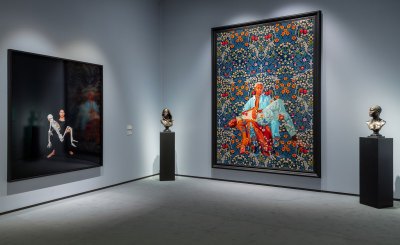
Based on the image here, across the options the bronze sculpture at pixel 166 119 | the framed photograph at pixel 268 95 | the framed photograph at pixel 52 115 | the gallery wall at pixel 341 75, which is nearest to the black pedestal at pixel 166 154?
the bronze sculpture at pixel 166 119

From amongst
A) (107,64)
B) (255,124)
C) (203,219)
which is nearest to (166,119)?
(107,64)

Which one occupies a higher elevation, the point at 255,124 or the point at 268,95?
the point at 268,95

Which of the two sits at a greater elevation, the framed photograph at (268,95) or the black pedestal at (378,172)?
the framed photograph at (268,95)

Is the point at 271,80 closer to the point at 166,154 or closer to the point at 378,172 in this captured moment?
→ the point at 378,172

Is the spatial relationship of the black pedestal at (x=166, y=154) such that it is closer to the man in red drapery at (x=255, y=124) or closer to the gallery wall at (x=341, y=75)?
the gallery wall at (x=341, y=75)

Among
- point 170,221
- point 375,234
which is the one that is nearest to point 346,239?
point 375,234

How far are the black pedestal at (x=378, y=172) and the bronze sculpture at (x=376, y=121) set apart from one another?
0.57 feet

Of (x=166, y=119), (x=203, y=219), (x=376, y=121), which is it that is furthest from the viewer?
(x=166, y=119)

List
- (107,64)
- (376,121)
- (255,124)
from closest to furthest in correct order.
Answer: (376,121) → (107,64) → (255,124)

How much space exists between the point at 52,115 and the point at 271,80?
354 centimetres

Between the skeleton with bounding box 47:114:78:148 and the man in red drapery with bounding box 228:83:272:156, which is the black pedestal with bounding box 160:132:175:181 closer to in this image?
the man in red drapery with bounding box 228:83:272:156

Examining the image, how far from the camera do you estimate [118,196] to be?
5.01 meters

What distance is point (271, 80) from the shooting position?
564cm

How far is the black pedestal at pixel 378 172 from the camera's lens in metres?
4.33
